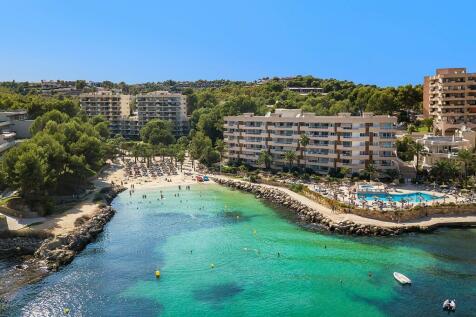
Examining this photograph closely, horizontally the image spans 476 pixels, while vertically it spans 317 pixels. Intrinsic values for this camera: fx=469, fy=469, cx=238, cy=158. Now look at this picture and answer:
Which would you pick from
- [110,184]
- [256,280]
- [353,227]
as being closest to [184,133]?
[110,184]

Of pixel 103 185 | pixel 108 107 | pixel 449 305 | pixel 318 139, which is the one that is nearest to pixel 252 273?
pixel 449 305

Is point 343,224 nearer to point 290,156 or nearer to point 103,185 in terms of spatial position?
point 290,156

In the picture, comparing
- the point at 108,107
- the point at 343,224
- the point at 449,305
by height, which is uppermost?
the point at 108,107

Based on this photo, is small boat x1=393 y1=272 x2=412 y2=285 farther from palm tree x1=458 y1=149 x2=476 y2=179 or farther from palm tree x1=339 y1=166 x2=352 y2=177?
palm tree x1=339 y1=166 x2=352 y2=177

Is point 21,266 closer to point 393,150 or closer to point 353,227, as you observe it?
point 353,227

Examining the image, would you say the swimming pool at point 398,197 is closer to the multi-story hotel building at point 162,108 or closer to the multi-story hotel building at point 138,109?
the multi-story hotel building at point 138,109
